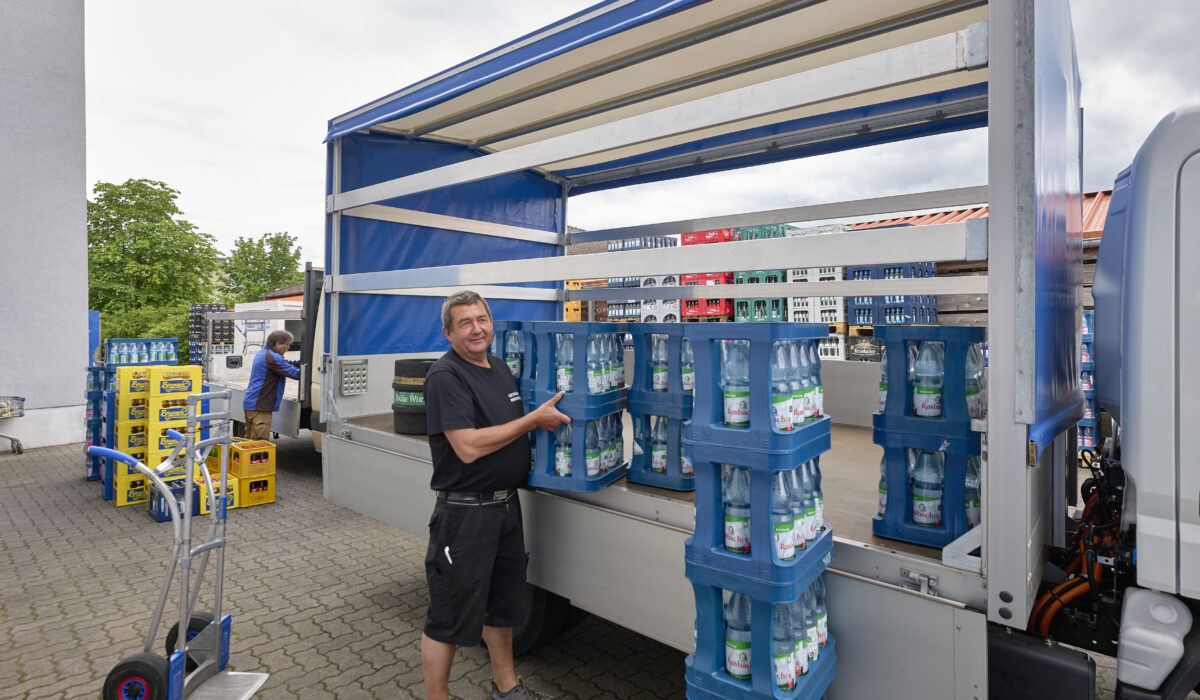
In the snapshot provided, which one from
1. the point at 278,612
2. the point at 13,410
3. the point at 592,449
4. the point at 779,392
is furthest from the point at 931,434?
the point at 13,410

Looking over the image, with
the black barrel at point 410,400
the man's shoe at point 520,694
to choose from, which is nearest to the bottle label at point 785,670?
the man's shoe at point 520,694

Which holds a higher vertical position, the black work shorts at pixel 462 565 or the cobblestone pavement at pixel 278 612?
the black work shorts at pixel 462 565

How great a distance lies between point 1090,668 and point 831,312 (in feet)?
25.4

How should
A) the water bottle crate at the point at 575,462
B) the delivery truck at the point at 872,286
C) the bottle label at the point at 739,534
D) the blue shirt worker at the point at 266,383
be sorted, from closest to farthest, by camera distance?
the delivery truck at the point at 872,286 → the bottle label at the point at 739,534 → the water bottle crate at the point at 575,462 → the blue shirt worker at the point at 266,383

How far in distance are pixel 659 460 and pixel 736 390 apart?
0.85m

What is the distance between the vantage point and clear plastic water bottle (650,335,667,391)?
2.84 m

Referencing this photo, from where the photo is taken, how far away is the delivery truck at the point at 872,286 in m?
1.79

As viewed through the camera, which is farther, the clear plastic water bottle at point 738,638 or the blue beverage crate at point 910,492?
the blue beverage crate at point 910,492

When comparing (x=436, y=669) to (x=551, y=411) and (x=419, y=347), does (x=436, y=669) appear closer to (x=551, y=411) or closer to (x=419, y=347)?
(x=551, y=411)

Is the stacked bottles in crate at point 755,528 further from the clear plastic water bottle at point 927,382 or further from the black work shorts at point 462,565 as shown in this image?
the black work shorts at point 462,565

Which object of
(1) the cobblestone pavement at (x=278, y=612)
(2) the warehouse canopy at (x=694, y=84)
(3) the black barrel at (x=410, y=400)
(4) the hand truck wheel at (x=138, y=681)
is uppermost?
(2) the warehouse canopy at (x=694, y=84)

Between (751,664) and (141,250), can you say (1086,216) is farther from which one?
(141,250)

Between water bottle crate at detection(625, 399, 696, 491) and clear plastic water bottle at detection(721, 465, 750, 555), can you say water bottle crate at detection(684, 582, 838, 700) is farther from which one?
water bottle crate at detection(625, 399, 696, 491)

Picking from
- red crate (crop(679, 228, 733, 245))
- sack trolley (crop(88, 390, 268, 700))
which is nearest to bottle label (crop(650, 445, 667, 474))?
sack trolley (crop(88, 390, 268, 700))
